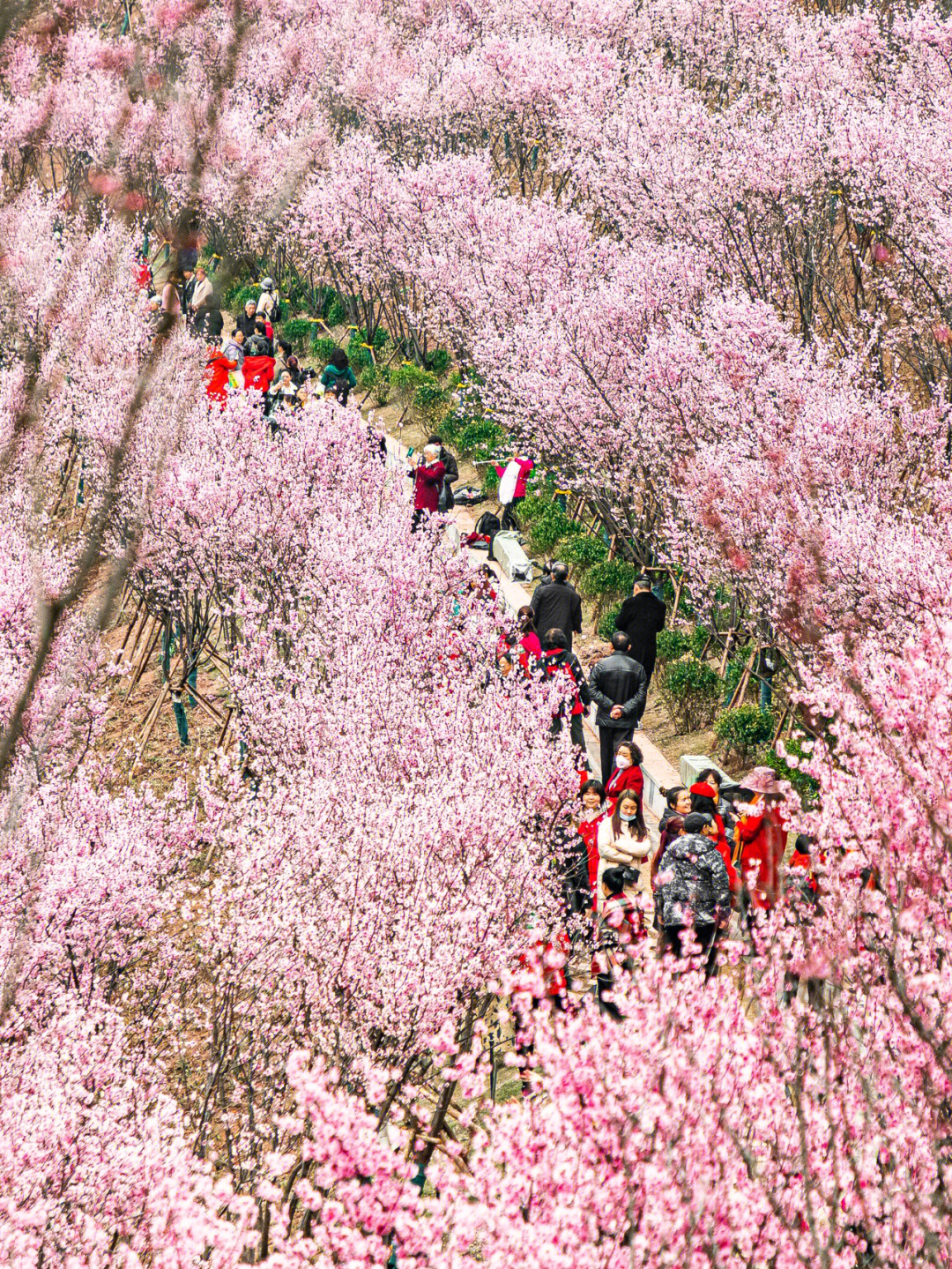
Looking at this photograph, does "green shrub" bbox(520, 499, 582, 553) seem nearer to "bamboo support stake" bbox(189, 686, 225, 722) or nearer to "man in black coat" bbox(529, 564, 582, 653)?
"bamboo support stake" bbox(189, 686, 225, 722)

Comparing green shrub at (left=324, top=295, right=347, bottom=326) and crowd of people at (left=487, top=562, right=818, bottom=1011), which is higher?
crowd of people at (left=487, top=562, right=818, bottom=1011)

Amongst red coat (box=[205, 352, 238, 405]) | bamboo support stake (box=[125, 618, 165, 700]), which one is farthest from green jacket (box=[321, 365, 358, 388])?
bamboo support stake (box=[125, 618, 165, 700])

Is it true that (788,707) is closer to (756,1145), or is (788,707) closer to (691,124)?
(756,1145)

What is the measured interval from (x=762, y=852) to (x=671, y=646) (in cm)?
715

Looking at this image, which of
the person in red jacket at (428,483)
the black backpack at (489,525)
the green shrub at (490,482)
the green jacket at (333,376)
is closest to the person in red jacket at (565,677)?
the person in red jacket at (428,483)

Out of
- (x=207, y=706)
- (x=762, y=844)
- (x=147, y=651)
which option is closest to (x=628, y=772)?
(x=762, y=844)

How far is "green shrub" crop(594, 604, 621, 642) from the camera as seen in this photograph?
18.2 meters

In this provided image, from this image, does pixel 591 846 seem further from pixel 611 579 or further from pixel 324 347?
pixel 324 347

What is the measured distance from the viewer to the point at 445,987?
8.37 meters

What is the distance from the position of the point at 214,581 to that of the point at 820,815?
1146 centimetres

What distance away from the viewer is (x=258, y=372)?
2286cm

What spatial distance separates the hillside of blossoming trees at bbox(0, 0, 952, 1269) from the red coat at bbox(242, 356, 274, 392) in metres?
1.31

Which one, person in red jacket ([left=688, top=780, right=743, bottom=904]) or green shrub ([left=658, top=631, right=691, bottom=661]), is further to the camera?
green shrub ([left=658, top=631, right=691, bottom=661])

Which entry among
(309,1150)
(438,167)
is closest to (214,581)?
(309,1150)
